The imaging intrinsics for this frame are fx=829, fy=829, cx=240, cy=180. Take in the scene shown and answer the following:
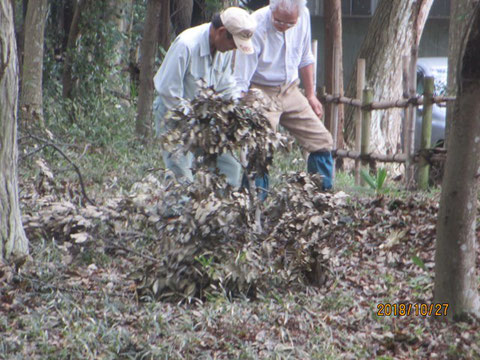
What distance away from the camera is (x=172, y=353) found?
4078mm

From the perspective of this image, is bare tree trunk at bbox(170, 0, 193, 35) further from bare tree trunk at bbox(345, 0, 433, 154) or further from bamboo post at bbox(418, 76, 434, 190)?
bamboo post at bbox(418, 76, 434, 190)

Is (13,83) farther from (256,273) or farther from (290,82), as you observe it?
(290,82)

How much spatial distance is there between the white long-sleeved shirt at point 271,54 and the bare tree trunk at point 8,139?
201 cm

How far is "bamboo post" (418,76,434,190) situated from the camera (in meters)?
8.57

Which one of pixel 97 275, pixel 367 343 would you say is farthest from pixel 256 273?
pixel 97 275

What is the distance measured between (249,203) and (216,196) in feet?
0.73

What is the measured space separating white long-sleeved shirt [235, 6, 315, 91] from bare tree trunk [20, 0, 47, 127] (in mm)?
5463

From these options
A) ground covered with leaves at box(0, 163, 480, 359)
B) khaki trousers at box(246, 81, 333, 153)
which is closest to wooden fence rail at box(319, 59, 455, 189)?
khaki trousers at box(246, 81, 333, 153)

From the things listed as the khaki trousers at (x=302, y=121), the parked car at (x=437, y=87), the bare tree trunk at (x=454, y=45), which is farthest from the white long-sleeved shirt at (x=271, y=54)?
the parked car at (x=437, y=87)

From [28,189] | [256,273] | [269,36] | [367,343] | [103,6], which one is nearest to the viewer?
[367,343]

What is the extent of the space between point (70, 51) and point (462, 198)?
9648 mm

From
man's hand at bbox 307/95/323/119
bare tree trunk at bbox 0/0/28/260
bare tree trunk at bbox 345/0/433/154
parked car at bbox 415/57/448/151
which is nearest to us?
bare tree trunk at bbox 0/0/28/260

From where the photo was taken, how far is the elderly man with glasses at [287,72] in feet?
21.9

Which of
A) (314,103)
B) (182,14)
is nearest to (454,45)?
(314,103)
